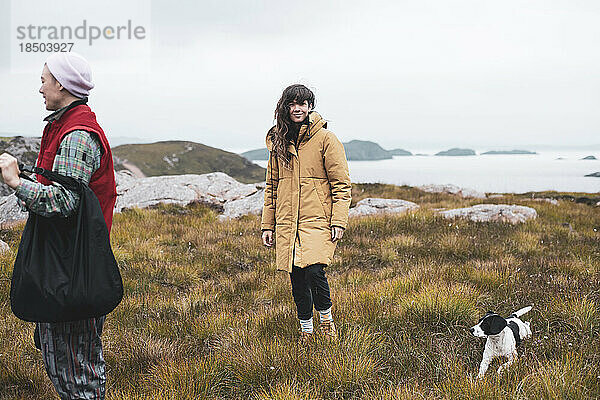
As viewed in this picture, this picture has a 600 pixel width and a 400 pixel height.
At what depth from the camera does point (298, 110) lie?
385 cm

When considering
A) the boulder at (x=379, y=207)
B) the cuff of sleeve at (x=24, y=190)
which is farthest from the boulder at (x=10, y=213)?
the cuff of sleeve at (x=24, y=190)

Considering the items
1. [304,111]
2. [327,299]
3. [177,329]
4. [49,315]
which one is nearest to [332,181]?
[304,111]

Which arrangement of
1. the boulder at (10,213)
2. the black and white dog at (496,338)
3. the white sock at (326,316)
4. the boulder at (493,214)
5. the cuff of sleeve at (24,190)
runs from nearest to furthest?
the cuff of sleeve at (24,190), the black and white dog at (496,338), the white sock at (326,316), the boulder at (493,214), the boulder at (10,213)

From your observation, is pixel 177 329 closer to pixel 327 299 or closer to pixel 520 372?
pixel 327 299

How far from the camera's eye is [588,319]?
402 centimetres

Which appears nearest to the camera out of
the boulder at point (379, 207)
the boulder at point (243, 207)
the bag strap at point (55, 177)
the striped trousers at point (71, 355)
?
the bag strap at point (55, 177)

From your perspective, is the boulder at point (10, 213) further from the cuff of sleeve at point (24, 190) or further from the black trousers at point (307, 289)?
the cuff of sleeve at point (24, 190)

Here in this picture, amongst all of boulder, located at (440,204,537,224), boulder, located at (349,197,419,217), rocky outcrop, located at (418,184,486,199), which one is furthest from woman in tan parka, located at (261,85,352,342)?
rocky outcrop, located at (418,184,486,199)

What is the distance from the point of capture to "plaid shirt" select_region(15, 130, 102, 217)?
2225 millimetres

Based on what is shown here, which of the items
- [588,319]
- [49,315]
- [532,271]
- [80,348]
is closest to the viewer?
[49,315]

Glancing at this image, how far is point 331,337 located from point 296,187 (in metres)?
1.30

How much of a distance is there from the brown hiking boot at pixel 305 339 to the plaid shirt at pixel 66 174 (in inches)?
84.9

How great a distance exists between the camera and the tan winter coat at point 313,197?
3.87 m

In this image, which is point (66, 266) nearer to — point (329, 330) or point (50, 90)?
point (50, 90)
